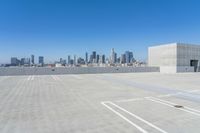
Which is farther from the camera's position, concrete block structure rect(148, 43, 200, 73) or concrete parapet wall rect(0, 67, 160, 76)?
concrete block structure rect(148, 43, 200, 73)

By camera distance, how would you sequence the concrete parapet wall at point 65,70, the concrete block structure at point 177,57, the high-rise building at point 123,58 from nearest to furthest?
the concrete parapet wall at point 65,70, the concrete block structure at point 177,57, the high-rise building at point 123,58

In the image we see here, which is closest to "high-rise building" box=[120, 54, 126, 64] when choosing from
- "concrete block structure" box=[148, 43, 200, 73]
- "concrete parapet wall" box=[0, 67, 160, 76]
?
"concrete block structure" box=[148, 43, 200, 73]

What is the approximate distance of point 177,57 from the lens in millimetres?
32250

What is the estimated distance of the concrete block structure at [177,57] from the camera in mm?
32416

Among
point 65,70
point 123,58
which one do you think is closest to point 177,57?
point 65,70

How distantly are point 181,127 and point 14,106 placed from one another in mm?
5832

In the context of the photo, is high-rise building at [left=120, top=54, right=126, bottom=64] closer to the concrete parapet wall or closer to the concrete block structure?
the concrete block structure

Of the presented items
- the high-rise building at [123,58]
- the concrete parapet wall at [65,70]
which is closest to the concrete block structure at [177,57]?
the concrete parapet wall at [65,70]

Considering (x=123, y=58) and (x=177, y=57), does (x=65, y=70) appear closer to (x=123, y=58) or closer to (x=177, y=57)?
(x=177, y=57)

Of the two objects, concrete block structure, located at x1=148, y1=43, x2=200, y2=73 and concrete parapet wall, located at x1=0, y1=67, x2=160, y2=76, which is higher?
concrete block structure, located at x1=148, y1=43, x2=200, y2=73

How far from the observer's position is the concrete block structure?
3242cm

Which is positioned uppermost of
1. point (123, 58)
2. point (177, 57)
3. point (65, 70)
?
point (123, 58)

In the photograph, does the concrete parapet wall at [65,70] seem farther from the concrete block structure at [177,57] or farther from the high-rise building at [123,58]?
the high-rise building at [123,58]

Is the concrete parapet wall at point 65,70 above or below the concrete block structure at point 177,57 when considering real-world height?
below
